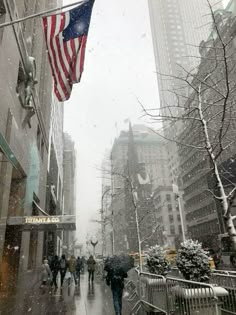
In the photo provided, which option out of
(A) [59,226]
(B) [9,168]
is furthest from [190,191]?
(B) [9,168]

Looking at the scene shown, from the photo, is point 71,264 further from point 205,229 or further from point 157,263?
point 205,229

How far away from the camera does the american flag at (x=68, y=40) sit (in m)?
9.09

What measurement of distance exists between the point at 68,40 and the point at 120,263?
697 cm

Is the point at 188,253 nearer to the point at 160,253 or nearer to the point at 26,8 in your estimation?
the point at 160,253

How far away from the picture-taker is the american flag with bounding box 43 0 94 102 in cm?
909

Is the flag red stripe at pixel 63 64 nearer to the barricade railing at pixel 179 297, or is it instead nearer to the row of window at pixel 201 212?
the barricade railing at pixel 179 297

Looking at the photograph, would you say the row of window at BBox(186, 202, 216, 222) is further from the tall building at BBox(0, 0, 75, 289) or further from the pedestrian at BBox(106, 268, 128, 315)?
the pedestrian at BBox(106, 268, 128, 315)

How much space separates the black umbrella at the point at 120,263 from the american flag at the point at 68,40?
5847 mm

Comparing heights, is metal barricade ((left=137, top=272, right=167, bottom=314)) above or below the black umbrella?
below

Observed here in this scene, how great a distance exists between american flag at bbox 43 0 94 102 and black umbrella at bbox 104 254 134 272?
5847 mm

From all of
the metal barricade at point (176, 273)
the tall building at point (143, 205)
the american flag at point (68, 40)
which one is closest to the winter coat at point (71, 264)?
the metal barricade at point (176, 273)

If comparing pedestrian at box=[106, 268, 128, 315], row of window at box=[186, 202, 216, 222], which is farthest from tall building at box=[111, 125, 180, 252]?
pedestrian at box=[106, 268, 128, 315]

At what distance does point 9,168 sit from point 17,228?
521 cm

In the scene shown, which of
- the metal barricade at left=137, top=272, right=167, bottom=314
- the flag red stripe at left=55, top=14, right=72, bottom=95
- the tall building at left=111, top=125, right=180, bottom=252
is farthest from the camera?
the tall building at left=111, top=125, right=180, bottom=252
